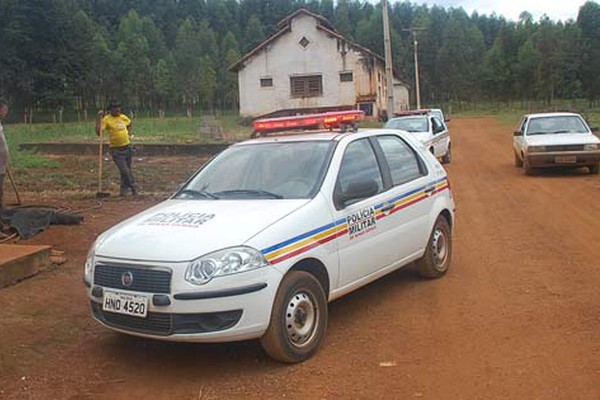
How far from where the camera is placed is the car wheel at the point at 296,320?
4.81 m

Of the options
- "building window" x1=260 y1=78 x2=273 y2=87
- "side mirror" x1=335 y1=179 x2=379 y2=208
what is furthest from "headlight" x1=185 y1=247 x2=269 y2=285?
"building window" x1=260 y1=78 x2=273 y2=87

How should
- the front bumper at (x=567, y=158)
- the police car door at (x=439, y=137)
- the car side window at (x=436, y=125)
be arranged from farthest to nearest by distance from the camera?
the car side window at (x=436, y=125)
the police car door at (x=439, y=137)
the front bumper at (x=567, y=158)

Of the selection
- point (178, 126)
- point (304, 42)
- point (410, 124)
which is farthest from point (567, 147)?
point (304, 42)

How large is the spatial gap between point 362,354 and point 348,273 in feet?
2.53

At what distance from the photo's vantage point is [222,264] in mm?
4645

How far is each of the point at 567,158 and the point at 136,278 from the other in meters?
12.9

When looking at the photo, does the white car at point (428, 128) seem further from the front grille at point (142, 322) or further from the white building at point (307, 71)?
the white building at point (307, 71)

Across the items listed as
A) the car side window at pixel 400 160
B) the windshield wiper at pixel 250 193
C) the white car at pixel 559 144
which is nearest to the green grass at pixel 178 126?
the white car at pixel 559 144

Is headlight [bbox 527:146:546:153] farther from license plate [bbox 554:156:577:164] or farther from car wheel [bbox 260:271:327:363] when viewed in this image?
car wheel [bbox 260:271:327:363]

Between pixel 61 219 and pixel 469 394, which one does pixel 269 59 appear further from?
pixel 469 394

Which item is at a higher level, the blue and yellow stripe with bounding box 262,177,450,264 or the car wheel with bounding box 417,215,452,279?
the blue and yellow stripe with bounding box 262,177,450,264

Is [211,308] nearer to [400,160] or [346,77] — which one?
[400,160]

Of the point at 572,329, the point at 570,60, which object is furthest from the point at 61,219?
A: the point at 570,60

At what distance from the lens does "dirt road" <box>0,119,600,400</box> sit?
453 centimetres
